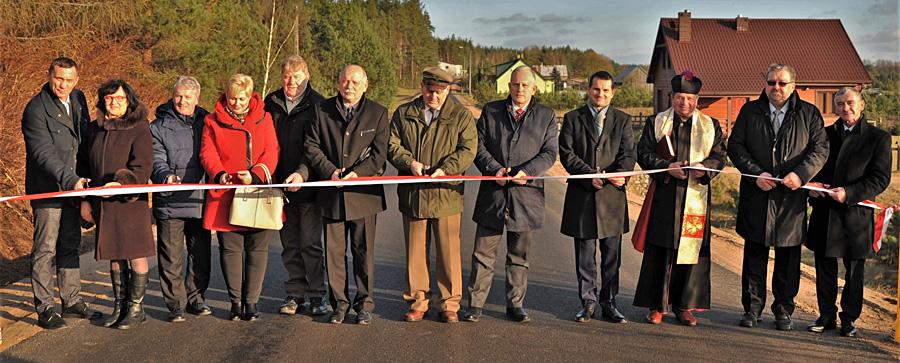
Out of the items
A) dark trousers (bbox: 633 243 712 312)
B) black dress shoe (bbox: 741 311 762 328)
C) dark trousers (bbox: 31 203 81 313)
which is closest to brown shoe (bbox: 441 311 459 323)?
dark trousers (bbox: 633 243 712 312)

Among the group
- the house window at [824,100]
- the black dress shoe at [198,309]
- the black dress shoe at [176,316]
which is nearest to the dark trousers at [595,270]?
the black dress shoe at [198,309]

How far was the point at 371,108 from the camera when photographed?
700 cm

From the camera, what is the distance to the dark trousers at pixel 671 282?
6.95 m

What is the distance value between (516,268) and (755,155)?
7.08 feet

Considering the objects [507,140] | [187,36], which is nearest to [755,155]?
[507,140]

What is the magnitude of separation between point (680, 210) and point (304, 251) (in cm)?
314

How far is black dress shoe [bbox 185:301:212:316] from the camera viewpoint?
7.08 m

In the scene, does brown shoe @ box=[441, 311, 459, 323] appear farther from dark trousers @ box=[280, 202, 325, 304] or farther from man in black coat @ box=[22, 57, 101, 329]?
man in black coat @ box=[22, 57, 101, 329]

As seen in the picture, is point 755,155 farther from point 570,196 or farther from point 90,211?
point 90,211

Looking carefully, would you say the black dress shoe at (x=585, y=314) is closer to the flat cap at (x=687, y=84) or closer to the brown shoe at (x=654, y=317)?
the brown shoe at (x=654, y=317)

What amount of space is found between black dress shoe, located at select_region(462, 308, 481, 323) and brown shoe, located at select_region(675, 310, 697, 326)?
1.63m

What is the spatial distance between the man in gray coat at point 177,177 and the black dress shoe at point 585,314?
3.03 m

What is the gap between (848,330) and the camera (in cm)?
657

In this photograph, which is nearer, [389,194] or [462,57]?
[389,194]
